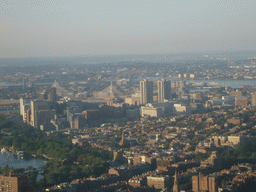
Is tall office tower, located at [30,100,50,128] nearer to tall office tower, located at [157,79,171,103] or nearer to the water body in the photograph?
tall office tower, located at [157,79,171,103]

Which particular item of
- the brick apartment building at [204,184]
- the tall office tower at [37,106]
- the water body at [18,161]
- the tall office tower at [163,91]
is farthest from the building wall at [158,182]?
the tall office tower at [163,91]

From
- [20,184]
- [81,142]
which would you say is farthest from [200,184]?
[81,142]

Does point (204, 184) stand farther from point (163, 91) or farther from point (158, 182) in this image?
point (163, 91)

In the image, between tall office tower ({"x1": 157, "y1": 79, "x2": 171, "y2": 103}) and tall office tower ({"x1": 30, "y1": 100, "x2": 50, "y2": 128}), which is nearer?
tall office tower ({"x1": 30, "y1": 100, "x2": 50, "y2": 128})

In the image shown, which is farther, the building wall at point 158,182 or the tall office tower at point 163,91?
the tall office tower at point 163,91

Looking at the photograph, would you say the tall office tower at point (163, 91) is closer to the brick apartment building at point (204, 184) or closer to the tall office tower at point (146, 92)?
the tall office tower at point (146, 92)

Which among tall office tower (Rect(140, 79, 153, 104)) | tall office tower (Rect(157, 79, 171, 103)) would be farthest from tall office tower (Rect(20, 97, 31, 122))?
tall office tower (Rect(157, 79, 171, 103))

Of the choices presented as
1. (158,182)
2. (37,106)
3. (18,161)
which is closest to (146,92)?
(37,106)

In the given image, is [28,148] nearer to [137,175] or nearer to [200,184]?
[137,175]
